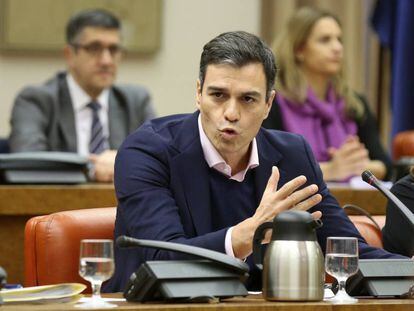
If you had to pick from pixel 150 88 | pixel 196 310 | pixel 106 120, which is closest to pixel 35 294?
pixel 196 310

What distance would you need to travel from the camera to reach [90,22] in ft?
17.6

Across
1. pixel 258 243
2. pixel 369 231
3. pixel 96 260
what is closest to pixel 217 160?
pixel 258 243

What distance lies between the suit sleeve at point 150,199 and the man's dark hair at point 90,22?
266cm

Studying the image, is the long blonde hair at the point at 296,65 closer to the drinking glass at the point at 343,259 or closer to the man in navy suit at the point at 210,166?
the man in navy suit at the point at 210,166

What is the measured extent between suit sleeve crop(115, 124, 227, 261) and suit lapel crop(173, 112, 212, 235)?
3 centimetres

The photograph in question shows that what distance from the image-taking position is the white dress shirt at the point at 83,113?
17.3ft

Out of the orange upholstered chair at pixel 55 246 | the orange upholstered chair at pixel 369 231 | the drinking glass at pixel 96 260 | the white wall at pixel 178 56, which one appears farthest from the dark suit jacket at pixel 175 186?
Answer: the white wall at pixel 178 56

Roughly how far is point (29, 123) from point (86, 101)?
38 cm

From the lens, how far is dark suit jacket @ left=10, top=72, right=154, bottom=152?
504 centimetres

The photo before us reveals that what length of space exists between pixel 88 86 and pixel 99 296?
3310mm

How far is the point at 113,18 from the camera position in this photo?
5.36 m

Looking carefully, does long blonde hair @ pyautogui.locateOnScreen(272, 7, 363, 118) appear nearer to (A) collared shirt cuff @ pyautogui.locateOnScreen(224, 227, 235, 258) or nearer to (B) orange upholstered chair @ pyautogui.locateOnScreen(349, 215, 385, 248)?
(B) orange upholstered chair @ pyautogui.locateOnScreen(349, 215, 385, 248)

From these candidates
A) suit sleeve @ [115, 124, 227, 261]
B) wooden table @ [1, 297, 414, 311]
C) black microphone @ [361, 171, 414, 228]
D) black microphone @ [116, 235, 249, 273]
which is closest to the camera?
wooden table @ [1, 297, 414, 311]

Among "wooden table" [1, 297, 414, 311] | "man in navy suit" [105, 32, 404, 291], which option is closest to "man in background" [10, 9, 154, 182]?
"man in navy suit" [105, 32, 404, 291]
